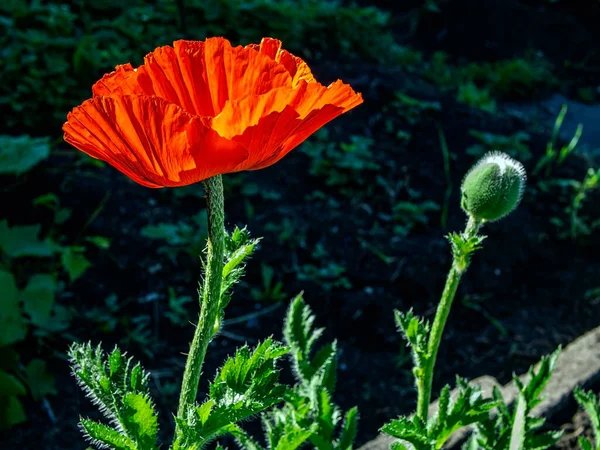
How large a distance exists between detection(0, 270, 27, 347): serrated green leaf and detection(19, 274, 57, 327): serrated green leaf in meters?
0.11

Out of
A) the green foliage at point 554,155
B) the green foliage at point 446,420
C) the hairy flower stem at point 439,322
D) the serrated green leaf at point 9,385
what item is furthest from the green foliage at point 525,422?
the green foliage at point 554,155

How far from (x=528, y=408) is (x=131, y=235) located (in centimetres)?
187

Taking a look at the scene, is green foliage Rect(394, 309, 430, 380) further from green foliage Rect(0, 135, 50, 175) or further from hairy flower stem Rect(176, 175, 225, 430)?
green foliage Rect(0, 135, 50, 175)

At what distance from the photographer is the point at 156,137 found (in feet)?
2.63

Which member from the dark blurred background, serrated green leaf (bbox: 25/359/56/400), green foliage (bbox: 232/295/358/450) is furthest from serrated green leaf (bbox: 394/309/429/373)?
serrated green leaf (bbox: 25/359/56/400)

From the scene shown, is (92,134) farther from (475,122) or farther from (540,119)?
(540,119)

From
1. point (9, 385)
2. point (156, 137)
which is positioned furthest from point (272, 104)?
point (9, 385)

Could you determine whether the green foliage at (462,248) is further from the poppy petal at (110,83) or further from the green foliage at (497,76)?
the green foliage at (497,76)

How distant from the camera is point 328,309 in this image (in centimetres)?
286

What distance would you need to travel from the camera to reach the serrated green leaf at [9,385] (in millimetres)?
2072

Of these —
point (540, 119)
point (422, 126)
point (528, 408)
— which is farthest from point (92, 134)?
point (540, 119)

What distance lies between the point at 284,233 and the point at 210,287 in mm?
2143

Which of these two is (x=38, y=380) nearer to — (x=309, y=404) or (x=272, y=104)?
(x=309, y=404)

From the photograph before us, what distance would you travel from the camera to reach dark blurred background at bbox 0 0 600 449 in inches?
98.7
